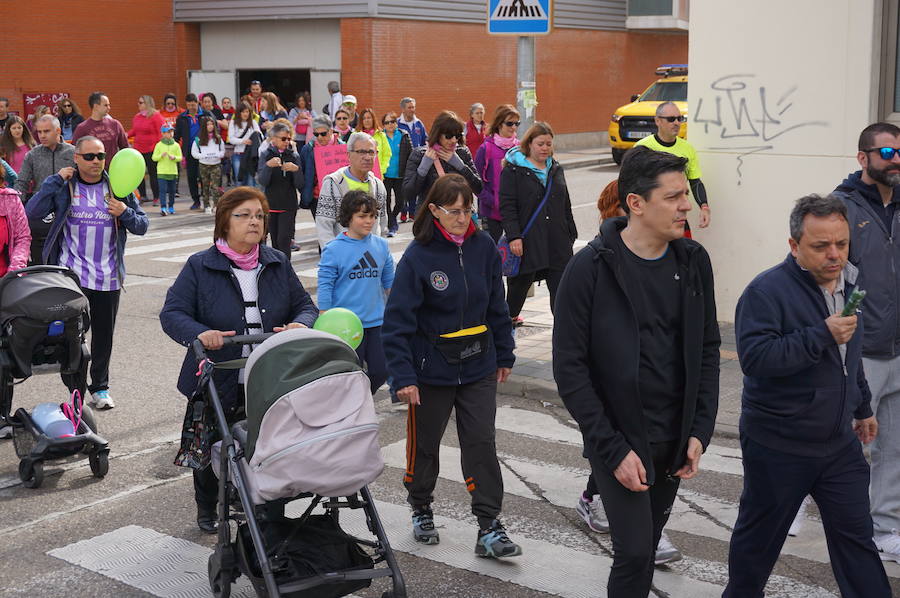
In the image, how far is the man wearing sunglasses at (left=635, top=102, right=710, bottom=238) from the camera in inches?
400

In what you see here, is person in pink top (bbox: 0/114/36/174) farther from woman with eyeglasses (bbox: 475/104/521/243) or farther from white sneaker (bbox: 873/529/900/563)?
white sneaker (bbox: 873/529/900/563)

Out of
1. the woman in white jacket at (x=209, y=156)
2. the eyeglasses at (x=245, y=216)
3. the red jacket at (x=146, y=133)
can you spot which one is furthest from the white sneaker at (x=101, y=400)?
the red jacket at (x=146, y=133)

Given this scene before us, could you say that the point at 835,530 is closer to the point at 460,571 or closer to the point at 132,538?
the point at 460,571

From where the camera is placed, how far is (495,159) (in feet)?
37.9

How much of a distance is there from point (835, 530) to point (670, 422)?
81cm

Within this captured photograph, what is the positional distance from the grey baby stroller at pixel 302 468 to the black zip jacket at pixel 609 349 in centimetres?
90

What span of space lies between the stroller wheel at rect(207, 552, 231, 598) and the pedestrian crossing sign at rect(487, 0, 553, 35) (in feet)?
23.1

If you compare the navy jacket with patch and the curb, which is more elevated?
the navy jacket with patch

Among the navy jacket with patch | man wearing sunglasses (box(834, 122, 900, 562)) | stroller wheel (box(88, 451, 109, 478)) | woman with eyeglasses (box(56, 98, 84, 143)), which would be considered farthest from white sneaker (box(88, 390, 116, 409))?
woman with eyeglasses (box(56, 98, 84, 143))

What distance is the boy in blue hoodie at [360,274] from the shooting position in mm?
7414

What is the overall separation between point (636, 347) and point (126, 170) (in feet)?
17.1

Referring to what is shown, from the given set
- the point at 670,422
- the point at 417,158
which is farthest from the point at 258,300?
the point at 417,158

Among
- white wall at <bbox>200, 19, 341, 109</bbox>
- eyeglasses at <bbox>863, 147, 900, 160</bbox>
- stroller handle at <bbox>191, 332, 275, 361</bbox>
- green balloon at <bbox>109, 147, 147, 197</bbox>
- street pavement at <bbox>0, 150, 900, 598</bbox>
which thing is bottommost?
street pavement at <bbox>0, 150, 900, 598</bbox>

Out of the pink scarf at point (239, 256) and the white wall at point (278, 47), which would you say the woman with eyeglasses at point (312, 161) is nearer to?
the pink scarf at point (239, 256)
